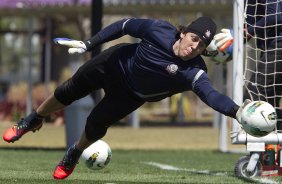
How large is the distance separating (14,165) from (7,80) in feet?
108

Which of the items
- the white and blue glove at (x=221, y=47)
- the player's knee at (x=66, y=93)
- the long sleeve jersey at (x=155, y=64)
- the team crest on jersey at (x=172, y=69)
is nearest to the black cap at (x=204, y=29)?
the long sleeve jersey at (x=155, y=64)

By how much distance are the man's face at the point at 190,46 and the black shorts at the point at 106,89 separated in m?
0.86

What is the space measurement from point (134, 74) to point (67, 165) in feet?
4.69

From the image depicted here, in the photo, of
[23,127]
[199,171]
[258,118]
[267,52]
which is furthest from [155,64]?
[199,171]

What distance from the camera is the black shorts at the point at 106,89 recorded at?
8.23 metres

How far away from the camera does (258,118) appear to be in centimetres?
685

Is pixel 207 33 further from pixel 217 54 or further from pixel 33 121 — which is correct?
pixel 33 121

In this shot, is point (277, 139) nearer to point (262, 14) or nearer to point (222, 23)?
point (262, 14)

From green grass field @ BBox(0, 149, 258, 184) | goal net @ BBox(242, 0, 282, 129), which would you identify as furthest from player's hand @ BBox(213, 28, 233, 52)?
green grass field @ BBox(0, 149, 258, 184)

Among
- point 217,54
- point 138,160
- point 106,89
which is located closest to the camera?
point 106,89

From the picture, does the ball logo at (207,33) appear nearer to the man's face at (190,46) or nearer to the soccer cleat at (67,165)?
the man's face at (190,46)

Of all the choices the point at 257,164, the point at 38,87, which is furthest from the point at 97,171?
the point at 38,87

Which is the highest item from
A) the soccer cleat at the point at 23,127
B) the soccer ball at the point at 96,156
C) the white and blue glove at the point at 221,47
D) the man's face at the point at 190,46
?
the man's face at the point at 190,46

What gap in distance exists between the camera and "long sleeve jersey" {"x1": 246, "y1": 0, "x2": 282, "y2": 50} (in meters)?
9.70
